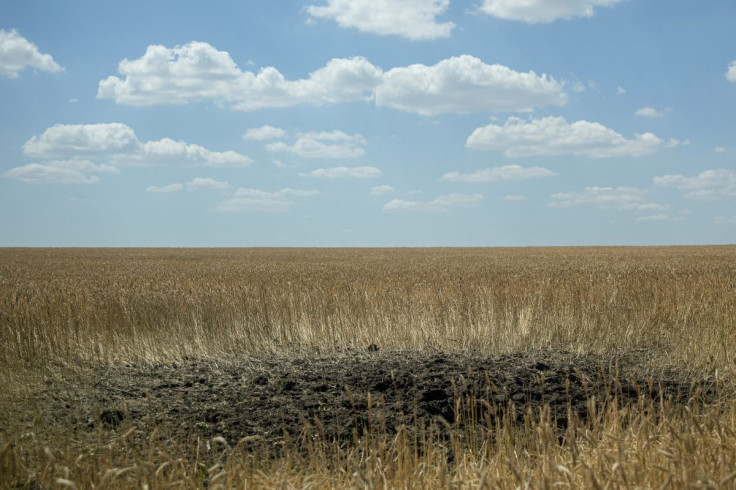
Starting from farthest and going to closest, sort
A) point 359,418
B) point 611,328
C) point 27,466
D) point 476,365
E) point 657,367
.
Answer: point 611,328
point 657,367
point 476,365
point 359,418
point 27,466

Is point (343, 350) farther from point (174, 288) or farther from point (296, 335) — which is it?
point (174, 288)

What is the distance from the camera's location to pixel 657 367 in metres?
7.83

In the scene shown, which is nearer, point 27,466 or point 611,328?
point 27,466

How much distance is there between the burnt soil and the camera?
542 cm

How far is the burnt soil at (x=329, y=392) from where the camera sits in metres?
5.42

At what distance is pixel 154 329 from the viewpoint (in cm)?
1023

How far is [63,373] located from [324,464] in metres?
4.96

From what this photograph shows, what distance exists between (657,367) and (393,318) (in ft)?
12.7

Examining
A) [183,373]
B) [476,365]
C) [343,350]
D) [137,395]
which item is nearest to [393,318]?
[343,350]

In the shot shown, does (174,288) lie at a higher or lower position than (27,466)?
higher

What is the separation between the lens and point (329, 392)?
630 cm

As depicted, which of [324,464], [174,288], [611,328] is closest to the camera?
[324,464]

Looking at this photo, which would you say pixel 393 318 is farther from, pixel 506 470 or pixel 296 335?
pixel 506 470

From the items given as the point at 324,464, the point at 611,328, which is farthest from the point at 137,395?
the point at 611,328
